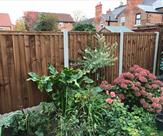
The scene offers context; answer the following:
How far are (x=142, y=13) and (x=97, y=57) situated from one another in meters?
16.4

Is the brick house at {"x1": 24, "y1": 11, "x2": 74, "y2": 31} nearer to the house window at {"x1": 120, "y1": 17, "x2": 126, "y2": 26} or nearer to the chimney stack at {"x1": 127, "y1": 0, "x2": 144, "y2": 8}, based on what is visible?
the house window at {"x1": 120, "y1": 17, "x2": 126, "y2": 26}

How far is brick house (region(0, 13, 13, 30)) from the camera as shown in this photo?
27.3 meters

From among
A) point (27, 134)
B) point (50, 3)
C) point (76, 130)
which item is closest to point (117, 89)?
point (76, 130)

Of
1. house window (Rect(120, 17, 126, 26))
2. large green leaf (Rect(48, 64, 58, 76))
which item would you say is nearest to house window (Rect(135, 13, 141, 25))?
house window (Rect(120, 17, 126, 26))

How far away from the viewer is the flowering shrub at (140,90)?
12.1ft

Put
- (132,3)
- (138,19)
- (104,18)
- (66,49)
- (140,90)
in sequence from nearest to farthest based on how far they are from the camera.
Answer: (140,90), (66,49), (138,19), (132,3), (104,18)

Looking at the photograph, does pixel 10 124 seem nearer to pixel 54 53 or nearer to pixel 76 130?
pixel 76 130

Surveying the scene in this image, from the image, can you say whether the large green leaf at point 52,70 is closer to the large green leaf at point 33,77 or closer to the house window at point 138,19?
the large green leaf at point 33,77

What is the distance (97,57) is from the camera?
4.30 m

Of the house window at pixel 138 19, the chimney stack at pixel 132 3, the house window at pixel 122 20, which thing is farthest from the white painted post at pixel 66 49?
the house window at pixel 122 20

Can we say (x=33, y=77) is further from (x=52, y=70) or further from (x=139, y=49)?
(x=139, y=49)

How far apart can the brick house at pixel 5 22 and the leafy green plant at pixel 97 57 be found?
2558cm

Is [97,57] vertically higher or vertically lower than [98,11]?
lower

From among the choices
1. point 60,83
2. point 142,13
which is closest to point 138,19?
point 142,13
